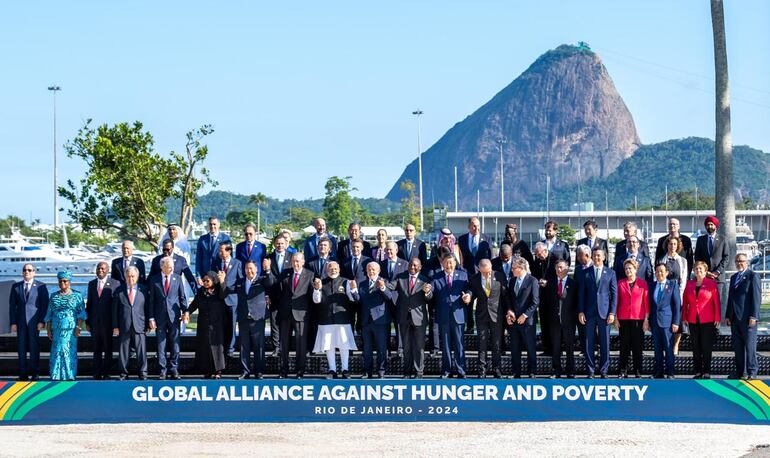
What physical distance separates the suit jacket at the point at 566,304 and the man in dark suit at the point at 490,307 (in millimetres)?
619

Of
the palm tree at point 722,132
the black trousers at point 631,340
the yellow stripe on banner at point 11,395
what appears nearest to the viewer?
the yellow stripe on banner at point 11,395

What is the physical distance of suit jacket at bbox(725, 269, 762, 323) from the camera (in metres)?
13.0

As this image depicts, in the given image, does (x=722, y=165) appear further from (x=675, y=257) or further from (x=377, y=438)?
(x=377, y=438)

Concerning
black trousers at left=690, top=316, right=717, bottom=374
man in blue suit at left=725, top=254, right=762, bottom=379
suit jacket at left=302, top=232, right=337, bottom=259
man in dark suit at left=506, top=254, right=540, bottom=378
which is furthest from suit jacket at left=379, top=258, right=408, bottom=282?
man in blue suit at left=725, top=254, right=762, bottom=379

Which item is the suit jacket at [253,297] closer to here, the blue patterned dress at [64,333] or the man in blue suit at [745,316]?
the blue patterned dress at [64,333]

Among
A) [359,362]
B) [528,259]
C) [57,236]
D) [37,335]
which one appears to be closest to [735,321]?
[528,259]

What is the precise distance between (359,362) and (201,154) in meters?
22.5

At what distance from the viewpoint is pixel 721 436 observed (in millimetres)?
10539

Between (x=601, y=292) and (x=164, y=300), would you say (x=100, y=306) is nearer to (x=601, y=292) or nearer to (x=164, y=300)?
(x=164, y=300)

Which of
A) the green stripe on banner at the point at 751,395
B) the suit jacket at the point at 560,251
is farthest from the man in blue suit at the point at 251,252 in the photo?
the green stripe on banner at the point at 751,395

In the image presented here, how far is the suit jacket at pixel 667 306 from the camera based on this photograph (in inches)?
512

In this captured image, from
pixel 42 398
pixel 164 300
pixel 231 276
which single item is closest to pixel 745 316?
pixel 231 276

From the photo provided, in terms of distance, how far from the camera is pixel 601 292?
1307 cm

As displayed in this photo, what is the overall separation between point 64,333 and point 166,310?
1.28 m
